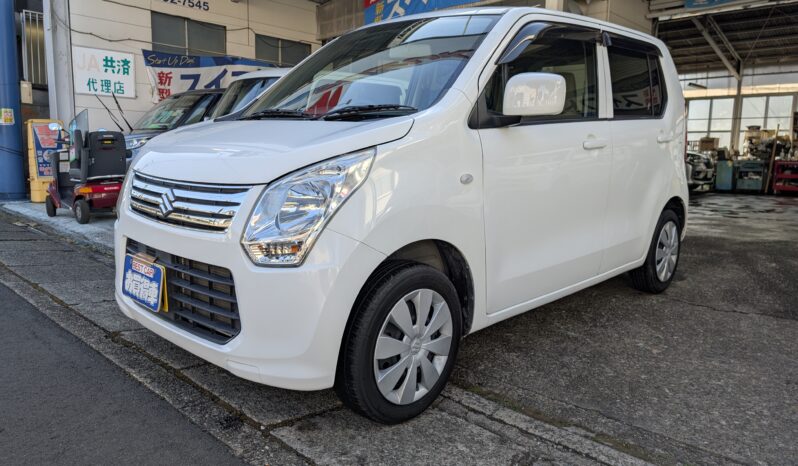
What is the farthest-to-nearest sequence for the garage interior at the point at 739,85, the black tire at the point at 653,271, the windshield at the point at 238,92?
the garage interior at the point at 739,85 < the windshield at the point at 238,92 < the black tire at the point at 653,271

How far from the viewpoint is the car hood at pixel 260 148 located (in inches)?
89.0

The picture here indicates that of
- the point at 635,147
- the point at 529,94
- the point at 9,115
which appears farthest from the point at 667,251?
the point at 9,115

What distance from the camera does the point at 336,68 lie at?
3.34 metres

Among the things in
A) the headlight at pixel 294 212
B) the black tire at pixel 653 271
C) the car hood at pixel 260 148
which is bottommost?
the black tire at pixel 653 271

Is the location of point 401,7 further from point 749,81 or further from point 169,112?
point 749,81

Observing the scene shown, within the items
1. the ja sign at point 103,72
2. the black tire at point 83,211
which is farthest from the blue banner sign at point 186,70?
the black tire at point 83,211

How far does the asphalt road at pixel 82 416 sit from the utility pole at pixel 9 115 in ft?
25.4

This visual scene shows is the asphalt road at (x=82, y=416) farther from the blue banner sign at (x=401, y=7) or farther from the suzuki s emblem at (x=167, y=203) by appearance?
the blue banner sign at (x=401, y=7)

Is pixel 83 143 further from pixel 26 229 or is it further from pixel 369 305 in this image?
pixel 369 305

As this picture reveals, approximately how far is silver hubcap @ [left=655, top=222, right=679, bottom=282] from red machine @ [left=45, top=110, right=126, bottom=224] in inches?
240

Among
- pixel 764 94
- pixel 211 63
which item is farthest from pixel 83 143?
pixel 764 94

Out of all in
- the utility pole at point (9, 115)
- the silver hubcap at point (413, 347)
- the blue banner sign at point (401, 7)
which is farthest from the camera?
the blue banner sign at point (401, 7)

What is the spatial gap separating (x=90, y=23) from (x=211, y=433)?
1058 centimetres

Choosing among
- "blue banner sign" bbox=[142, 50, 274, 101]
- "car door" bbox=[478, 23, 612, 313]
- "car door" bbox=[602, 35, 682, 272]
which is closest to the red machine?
"blue banner sign" bbox=[142, 50, 274, 101]
